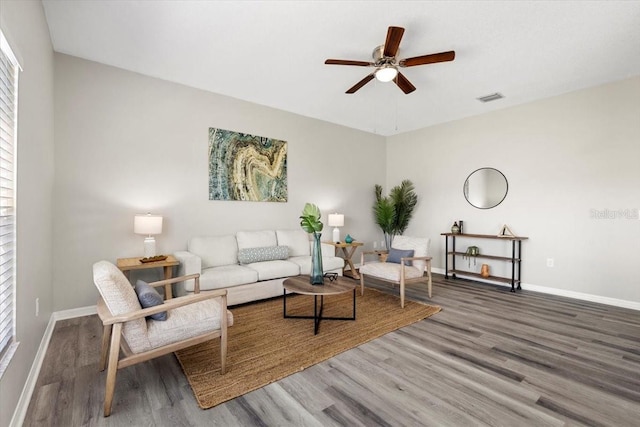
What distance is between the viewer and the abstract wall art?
Result: 4.36 meters

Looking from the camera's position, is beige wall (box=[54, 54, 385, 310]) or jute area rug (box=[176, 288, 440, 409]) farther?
beige wall (box=[54, 54, 385, 310])

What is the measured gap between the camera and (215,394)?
1898 millimetres

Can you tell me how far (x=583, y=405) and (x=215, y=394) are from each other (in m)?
2.33

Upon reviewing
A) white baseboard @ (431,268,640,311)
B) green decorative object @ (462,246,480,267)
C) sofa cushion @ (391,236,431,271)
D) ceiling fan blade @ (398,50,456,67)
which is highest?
ceiling fan blade @ (398,50,456,67)

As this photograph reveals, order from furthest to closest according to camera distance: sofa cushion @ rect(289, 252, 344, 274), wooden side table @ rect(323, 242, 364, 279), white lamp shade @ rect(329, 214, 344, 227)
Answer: white lamp shade @ rect(329, 214, 344, 227) < wooden side table @ rect(323, 242, 364, 279) < sofa cushion @ rect(289, 252, 344, 274)

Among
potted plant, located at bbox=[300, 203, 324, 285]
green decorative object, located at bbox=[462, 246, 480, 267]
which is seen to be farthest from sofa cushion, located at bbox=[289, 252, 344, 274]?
green decorative object, located at bbox=[462, 246, 480, 267]

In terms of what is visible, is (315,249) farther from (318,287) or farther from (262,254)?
(262,254)

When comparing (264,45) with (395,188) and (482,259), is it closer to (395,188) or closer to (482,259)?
(395,188)

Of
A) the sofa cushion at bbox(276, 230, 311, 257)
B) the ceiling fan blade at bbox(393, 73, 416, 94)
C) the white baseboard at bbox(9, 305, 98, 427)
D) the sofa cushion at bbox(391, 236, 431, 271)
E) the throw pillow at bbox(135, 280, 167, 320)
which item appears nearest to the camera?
the white baseboard at bbox(9, 305, 98, 427)

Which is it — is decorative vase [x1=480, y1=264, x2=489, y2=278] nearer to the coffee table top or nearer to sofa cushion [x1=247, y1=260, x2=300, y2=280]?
the coffee table top

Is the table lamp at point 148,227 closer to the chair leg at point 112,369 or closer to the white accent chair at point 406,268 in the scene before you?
the chair leg at point 112,369

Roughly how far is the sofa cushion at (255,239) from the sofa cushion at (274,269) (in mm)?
362

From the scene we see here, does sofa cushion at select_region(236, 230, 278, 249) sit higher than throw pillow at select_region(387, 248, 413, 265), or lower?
higher

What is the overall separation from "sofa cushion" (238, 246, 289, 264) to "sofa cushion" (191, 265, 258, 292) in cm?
20
